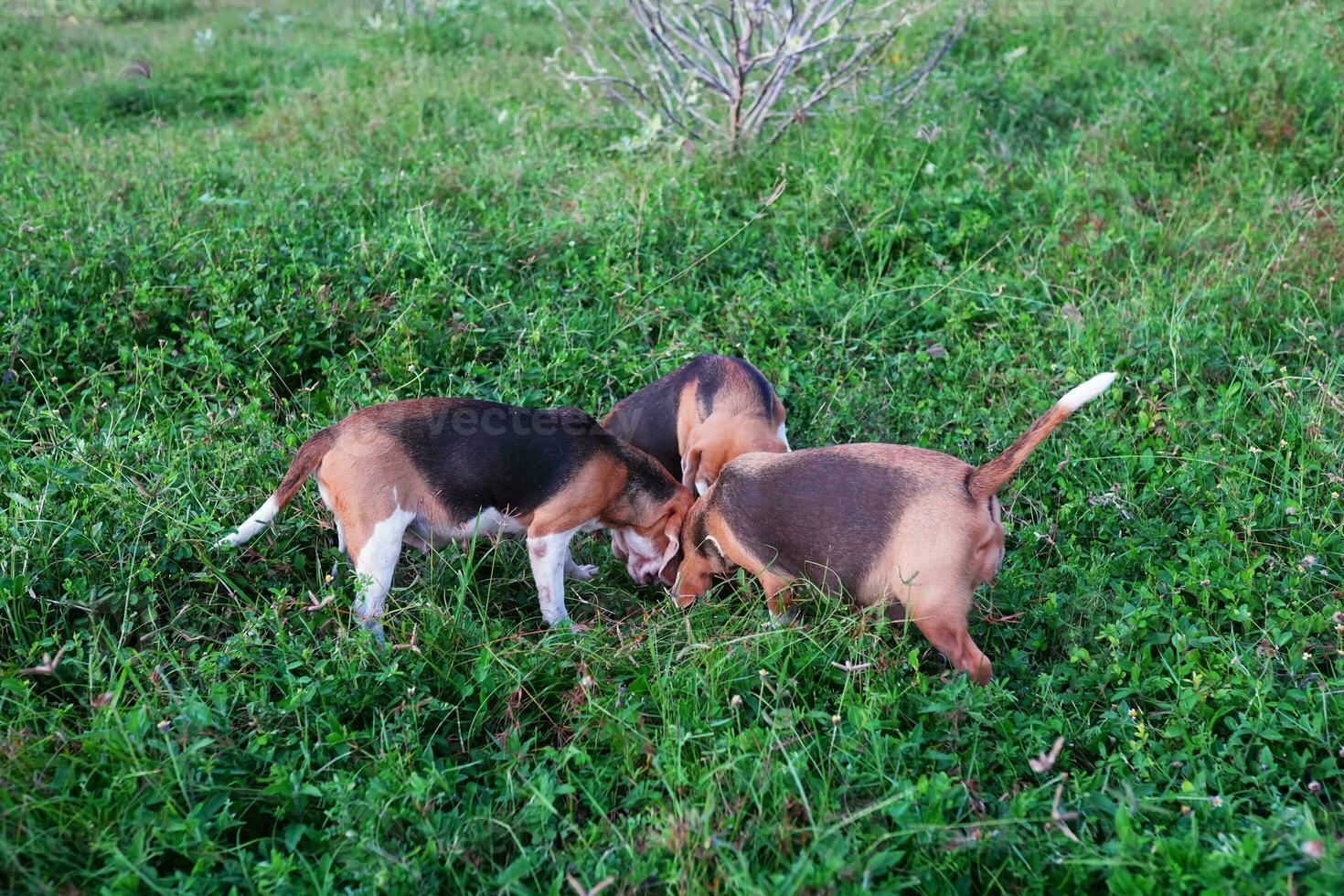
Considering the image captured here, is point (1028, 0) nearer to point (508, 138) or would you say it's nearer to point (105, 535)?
point (508, 138)

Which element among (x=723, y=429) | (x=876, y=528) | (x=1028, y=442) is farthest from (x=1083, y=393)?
(x=723, y=429)

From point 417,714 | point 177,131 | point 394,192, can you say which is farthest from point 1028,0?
point 417,714

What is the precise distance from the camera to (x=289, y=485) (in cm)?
375

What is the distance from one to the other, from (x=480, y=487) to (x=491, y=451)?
0.15 m

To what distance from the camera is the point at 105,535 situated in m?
3.72

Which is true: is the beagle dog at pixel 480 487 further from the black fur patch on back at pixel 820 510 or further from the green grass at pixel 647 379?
the black fur patch on back at pixel 820 510

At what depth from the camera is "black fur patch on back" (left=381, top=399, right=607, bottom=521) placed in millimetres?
3881

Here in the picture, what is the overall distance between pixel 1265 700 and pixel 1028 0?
7938 mm

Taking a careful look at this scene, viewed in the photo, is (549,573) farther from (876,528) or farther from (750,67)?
(750,67)

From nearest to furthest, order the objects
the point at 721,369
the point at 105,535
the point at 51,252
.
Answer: the point at 105,535, the point at 721,369, the point at 51,252

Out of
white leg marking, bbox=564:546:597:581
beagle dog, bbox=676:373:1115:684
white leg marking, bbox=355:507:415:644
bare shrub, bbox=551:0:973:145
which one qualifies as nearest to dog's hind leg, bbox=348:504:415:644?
white leg marking, bbox=355:507:415:644

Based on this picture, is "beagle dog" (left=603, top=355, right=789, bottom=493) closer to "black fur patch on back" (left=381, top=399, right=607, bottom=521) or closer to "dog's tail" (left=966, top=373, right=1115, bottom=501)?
"black fur patch on back" (left=381, top=399, right=607, bottom=521)

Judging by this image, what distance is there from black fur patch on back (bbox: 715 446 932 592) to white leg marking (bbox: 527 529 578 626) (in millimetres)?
663

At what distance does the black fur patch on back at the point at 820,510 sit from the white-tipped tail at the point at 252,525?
162 centimetres
